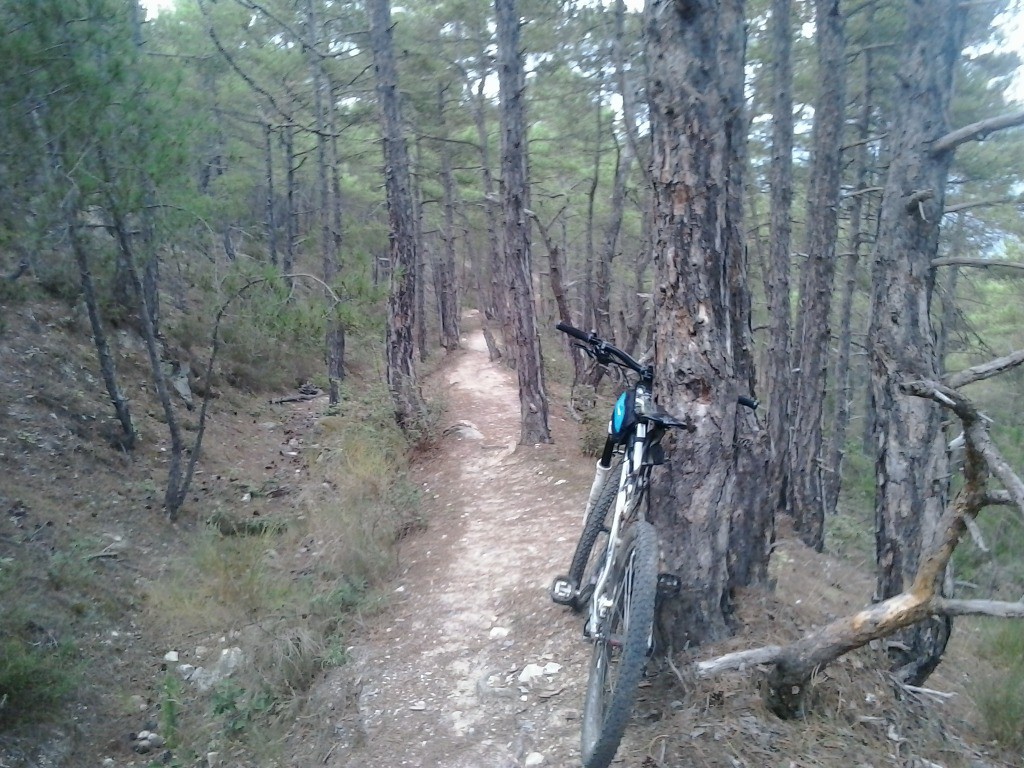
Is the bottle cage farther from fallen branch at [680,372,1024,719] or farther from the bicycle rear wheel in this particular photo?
fallen branch at [680,372,1024,719]

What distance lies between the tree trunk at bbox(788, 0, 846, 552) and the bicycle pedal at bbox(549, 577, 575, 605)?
6.56 metres

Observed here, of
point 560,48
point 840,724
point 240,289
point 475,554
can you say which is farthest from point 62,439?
point 560,48

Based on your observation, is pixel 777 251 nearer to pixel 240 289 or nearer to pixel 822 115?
pixel 822 115

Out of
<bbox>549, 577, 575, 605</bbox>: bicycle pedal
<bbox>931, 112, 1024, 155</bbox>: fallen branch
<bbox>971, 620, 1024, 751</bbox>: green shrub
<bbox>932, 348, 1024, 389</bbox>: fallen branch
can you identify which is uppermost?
<bbox>931, 112, 1024, 155</bbox>: fallen branch

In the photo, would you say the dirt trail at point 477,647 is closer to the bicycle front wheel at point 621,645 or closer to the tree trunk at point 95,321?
the bicycle front wheel at point 621,645

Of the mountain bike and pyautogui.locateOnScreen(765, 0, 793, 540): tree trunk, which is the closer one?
the mountain bike

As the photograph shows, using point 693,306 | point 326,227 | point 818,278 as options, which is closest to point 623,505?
point 693,306

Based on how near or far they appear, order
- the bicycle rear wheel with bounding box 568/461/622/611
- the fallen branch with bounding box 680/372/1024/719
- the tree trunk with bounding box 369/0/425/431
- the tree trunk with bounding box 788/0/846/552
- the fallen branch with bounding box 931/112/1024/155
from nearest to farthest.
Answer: the fallen branch with bounding box 680/372/1024/719 → the fallen branch with bounding box 931/112/1024/155 → the bicycle rear wheel with bounding box 568/461/622/611 → the tree trunk with bounding box 788/0/846/552 → the tree trunk with bounding box 369/0/425/431

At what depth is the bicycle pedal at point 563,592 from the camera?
468 centimetres

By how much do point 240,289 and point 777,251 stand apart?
677 centimetres

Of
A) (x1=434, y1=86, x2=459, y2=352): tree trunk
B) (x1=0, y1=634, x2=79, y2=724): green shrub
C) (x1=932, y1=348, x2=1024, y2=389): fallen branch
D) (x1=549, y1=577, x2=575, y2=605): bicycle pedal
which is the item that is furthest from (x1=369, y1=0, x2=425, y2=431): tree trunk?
(x1=434, y1=86, x2=459, y2=352): tree trunk

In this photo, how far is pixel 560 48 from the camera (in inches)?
648

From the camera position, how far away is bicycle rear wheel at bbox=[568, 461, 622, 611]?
4.16 metres

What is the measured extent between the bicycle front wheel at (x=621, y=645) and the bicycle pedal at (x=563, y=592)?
115 centimetres
